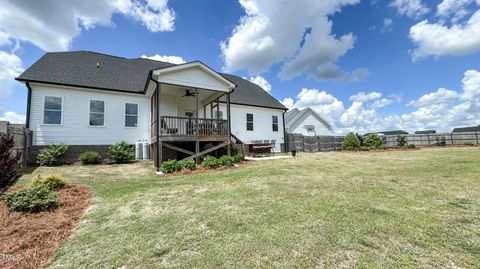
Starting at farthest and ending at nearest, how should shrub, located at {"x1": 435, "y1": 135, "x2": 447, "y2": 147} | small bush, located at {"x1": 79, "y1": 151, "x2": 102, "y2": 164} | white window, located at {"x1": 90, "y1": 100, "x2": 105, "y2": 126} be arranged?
1. shrub, located at {"x1": 435, "y1": 135, "x2": 447, "y2": 147}
2. white window, located at {"x1": 90, "y1": 100, "x2": 105, "y2": 126}
3. small bush, located at {"x1": 79, "y1": 151, "x2": 102, "y2": 164}

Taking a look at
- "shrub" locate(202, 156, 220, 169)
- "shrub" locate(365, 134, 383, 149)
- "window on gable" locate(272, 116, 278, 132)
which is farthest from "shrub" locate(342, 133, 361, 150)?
"shrub" locate(202, 156, 220, 169)

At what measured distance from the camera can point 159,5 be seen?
10.4 meters

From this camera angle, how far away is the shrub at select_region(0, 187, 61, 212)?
Result: 4.04 m

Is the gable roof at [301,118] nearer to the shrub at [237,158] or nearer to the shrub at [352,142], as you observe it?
the shrub at [352,142]

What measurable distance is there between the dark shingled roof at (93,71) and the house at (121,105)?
0.04 metres

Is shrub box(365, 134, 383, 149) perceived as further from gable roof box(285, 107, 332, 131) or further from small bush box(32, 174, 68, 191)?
small bush box(32, 174, 68, 191)

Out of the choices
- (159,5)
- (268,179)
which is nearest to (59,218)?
(268,179)

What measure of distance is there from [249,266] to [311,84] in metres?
26.5

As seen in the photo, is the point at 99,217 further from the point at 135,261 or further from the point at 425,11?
the point at 425,11

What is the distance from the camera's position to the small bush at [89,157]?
11.0 meters

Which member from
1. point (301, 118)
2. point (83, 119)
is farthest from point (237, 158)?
point (301, 118)

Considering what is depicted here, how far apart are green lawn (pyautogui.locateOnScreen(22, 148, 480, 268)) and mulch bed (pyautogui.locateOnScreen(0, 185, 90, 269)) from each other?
19 centimetres

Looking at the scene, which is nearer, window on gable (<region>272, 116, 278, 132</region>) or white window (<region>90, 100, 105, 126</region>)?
white window (<region>90, 100, 105, 126</region>)

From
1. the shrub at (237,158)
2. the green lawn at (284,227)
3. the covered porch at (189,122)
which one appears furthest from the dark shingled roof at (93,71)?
the green lawn at (284,227)
